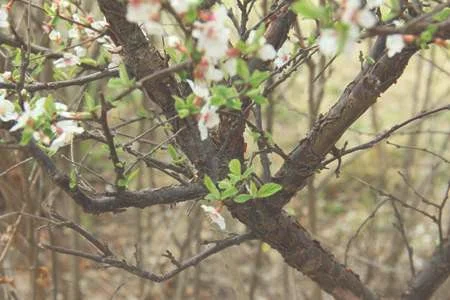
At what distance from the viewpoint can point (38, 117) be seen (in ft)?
2.65

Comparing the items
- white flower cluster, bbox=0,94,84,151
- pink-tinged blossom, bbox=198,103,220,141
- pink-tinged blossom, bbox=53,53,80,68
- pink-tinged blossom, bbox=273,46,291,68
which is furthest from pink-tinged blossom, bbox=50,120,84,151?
pink-tinged blossom, bbox=273,46,291,68

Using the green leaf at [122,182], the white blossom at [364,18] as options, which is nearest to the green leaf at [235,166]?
the green leaf at [122,182]

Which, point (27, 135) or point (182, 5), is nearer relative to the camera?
point (182, 5)

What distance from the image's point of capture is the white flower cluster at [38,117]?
31.6 inches

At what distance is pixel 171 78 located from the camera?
3.73ft

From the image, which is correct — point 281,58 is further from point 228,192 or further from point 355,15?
point 355,15

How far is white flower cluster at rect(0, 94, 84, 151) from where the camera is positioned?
2.63ft

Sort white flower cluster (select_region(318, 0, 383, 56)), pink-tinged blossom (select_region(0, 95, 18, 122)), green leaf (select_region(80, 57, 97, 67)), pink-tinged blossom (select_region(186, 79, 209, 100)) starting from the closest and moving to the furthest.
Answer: white flower cluster (select_region(318, 0, 383, 56)) → pink-tinged blossom (select_region(186, 79, 209, 100)) → pink-tinged blossom (select_region(0, 95, 18, 122)) → green leaf (select_region(80, 57, 97, 67))

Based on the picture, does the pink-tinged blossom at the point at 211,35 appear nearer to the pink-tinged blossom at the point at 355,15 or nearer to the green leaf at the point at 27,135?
the pink-tinged blossom at the point at 355,15

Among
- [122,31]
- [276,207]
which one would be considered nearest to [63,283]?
[276,207]

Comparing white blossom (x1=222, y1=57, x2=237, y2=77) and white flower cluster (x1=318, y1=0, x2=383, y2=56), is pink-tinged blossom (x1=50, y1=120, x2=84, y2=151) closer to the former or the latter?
white blossom (x1=222, y1=57, x2=237, y2=77)

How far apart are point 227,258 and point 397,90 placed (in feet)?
10.7

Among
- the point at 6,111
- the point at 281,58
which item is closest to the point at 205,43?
the point at 6,111

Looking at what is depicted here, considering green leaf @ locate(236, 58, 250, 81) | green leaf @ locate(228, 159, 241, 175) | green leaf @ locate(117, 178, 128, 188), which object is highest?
green leaf @ locate(228, 159, 241, 175)
